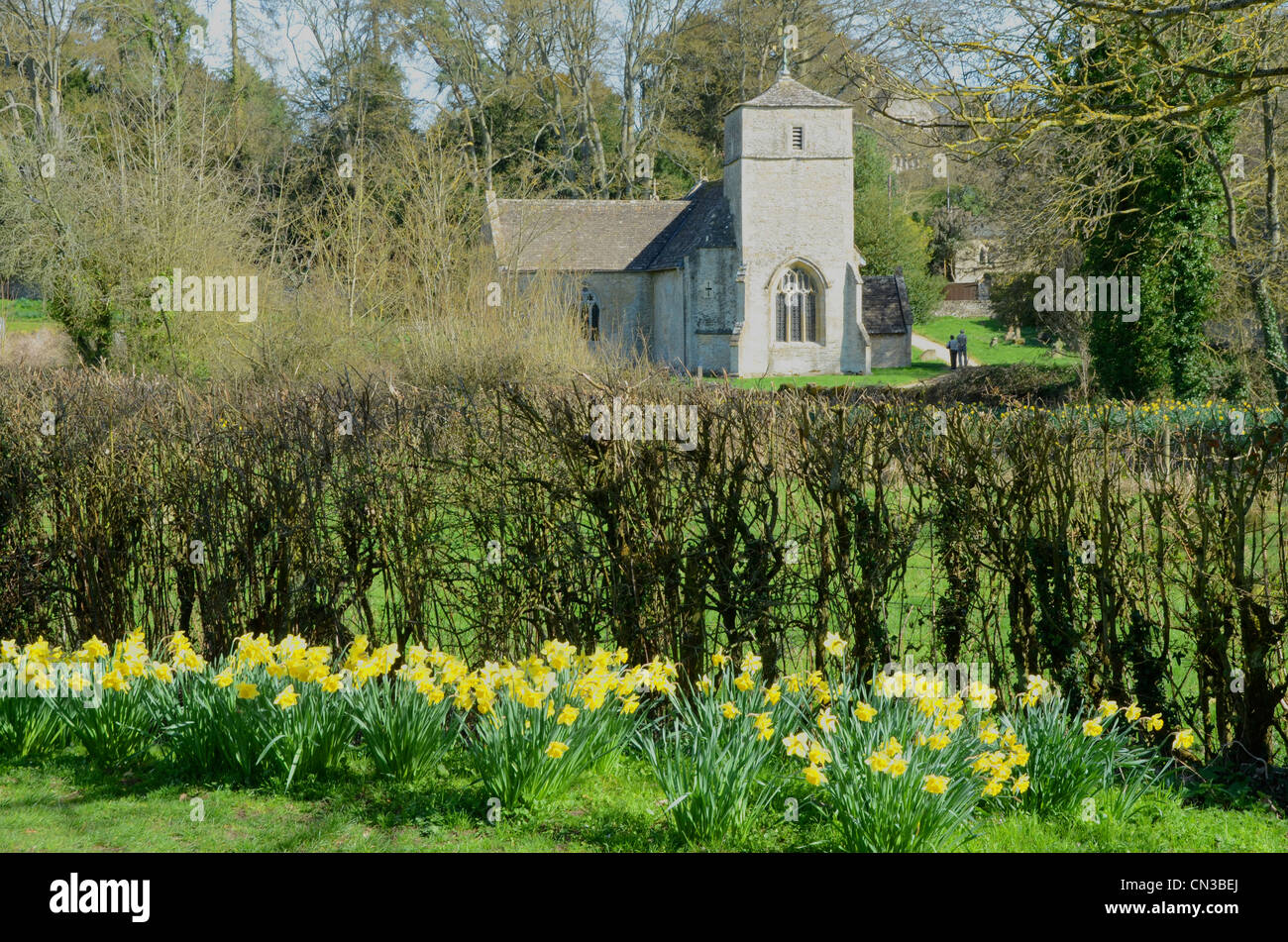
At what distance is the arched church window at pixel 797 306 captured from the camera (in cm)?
4053

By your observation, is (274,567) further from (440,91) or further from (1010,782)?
(440,91)

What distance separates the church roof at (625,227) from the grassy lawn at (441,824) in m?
37.2

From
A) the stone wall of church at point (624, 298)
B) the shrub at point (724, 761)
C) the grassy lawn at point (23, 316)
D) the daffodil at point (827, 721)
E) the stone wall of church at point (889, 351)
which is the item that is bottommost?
the shrub at point (724, 761)

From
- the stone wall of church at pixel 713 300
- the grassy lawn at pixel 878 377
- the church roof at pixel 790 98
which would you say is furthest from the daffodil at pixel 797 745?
the church roof at pixel 790 98

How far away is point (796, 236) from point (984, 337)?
13.5 m

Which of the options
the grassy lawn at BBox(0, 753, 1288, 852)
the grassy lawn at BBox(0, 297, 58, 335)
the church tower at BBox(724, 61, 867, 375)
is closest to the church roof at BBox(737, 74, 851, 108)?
the church tower at BBox(724, 61, 867, 375)

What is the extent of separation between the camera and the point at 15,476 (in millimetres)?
6660

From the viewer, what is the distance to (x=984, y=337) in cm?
4912

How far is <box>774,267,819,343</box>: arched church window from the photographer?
40531 millimetres

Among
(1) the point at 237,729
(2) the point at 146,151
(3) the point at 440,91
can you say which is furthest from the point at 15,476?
(3) the point at 440,91

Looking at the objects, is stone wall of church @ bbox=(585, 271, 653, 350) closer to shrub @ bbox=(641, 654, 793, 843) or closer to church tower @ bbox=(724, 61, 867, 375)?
church tower @ bbox=(724, 61, 867, 375)

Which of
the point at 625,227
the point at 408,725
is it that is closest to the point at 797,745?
the point at 408,725

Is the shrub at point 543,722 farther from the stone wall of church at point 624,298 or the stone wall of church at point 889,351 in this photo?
the stone wall of church at point 624,298

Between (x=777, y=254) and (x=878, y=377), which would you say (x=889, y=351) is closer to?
(x=878, y=377)
